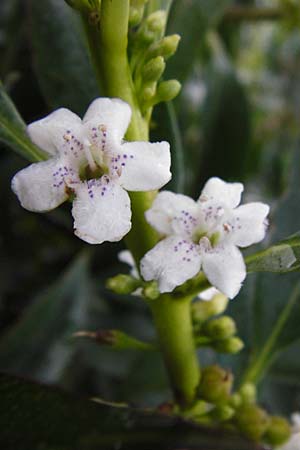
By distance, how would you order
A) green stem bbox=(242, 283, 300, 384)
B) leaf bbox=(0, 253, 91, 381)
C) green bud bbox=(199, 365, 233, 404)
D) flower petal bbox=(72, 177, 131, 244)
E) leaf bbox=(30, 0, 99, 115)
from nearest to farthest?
flower petal bbox=(72, 177, 131, 244)
green bud bbox=(199, 365, 233, 404)
leaf bbox=(30, 0, 99, 115)
green stem bbox=(242, 283, 300, 384)
leaf bbox=(0, 253, 91, 381)

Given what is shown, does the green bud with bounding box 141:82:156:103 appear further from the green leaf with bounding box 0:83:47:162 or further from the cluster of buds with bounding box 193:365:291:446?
the cluster of buds with bounding box 193:365:291:446

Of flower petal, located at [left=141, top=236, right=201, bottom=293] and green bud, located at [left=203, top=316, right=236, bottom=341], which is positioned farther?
green bud, located at [left=203, top=316, right=236, bottom=341]

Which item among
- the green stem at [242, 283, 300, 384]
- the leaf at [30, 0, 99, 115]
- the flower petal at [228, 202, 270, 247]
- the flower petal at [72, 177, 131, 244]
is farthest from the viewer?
the green stem at [242, 283, 300, 384]

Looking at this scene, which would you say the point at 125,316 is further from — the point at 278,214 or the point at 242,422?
the point at 242,422

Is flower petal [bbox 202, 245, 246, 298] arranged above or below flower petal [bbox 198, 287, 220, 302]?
above

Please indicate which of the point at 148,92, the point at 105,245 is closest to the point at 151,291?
the point at 148,92

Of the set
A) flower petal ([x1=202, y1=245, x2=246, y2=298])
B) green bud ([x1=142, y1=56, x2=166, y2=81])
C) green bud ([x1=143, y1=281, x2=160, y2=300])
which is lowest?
green bud ([x1=143, y1=281, x2=160, y2=300])

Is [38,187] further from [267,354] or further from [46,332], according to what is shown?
[46,332]

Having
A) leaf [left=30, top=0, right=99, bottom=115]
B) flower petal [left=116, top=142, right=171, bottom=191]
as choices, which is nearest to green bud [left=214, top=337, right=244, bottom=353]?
flower petal [left=116, top=142, right=171, bottom=191]

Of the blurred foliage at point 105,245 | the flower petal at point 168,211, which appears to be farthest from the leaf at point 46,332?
the flower petal at point 168,211
